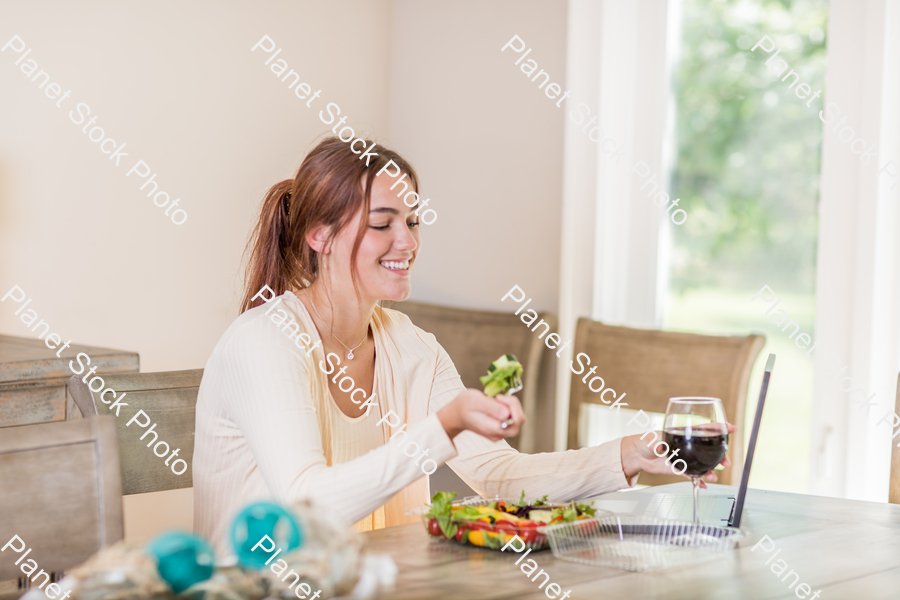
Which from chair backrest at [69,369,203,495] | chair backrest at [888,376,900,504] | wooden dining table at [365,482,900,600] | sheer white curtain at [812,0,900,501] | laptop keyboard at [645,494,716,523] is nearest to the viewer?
wooden dining table at [365,482,900,600]

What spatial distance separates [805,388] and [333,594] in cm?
201

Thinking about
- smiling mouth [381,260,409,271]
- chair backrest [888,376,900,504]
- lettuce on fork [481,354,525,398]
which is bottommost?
chair backrest [888,376,900,504]

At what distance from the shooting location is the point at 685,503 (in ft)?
4.62

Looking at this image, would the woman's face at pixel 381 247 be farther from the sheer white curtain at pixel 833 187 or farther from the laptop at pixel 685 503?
the sheer white curtain at pixel 833 187

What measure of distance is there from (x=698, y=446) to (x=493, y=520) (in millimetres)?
284

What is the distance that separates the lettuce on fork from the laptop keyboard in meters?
0.36

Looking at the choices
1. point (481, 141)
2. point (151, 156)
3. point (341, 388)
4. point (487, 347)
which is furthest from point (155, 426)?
point (481, 141)

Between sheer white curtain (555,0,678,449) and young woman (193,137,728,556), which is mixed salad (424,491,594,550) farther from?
sheer white curtain (555,0,678,449)

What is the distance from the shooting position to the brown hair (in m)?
1.56

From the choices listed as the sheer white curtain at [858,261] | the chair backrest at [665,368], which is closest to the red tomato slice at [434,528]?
the chair backrest at [665,368]

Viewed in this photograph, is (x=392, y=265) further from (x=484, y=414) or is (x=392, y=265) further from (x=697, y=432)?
(x=697, y=432)

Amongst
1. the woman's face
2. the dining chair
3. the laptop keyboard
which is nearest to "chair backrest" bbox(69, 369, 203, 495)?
the woman's face

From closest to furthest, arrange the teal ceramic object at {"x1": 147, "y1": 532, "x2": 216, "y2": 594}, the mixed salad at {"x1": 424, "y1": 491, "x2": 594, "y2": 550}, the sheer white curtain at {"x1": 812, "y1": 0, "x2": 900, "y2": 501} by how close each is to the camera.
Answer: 1. the teal ceramic object at {"x1": 147, "y1": 532, "x2": 216, "y2": 594}
2. the mixed salad at {"x1": 424, "y1": 491, "x2": 594, "y2": 550}
3. the sheer white curtain at {"x1": 812, "y1": 0, "x2": 900, "y2": 501}

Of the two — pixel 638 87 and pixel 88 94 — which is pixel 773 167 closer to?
pixel 638 87
